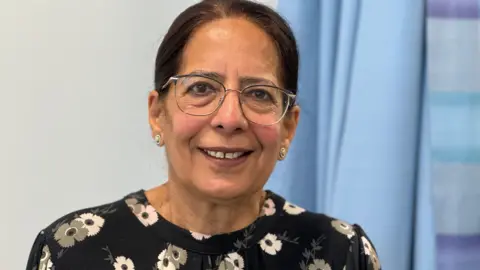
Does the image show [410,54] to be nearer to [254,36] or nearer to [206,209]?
[254,36]

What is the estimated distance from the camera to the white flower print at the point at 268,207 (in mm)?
1089

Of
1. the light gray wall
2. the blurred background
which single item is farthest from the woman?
the light gray wall

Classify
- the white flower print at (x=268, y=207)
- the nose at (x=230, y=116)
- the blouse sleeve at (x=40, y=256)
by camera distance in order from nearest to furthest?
the nose at (x=230, y=116), the blouse sleeve at (x=40, y=256), the white flower print at (x=268, y=207)

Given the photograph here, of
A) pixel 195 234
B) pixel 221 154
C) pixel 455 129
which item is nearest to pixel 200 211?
pixel 195 234

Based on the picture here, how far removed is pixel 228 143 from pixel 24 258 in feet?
2.52

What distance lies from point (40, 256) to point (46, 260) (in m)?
0.02

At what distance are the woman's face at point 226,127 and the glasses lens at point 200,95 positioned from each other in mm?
12

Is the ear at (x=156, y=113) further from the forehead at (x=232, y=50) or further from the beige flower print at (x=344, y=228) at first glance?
the beige flower print at (x=344, y=228)

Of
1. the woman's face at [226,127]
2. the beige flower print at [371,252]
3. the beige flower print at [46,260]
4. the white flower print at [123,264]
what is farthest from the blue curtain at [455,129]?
the beige flower print at [46,260]

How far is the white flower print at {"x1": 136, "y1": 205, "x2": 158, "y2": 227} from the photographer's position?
1.02 metres

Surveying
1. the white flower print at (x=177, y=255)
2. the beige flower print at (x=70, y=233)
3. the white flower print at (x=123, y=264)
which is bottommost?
the white flower print at (x=123, y=264)

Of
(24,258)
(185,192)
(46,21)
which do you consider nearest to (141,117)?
(46,21)

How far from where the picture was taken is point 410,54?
44.4 inches

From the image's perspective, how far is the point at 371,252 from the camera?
109cm
